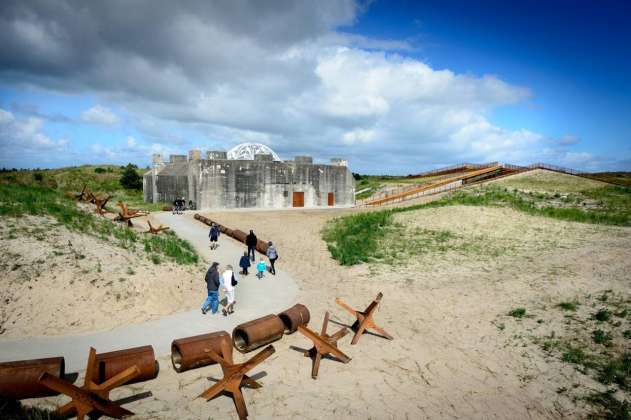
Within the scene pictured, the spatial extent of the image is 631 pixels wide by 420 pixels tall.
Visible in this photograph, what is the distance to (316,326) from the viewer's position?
11.4 metres

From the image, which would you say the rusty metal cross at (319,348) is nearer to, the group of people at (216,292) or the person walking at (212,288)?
the group of people at (216,292)

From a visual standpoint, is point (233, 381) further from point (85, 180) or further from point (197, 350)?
point (85, 180)

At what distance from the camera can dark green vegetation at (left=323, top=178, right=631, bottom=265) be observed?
22.4 meters

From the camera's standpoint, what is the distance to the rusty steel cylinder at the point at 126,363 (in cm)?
743

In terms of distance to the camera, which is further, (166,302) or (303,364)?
(166,302)

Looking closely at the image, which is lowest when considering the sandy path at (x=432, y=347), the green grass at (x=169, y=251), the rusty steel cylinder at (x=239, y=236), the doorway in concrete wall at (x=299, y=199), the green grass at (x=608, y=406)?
the green grass at (x=608, y=406)

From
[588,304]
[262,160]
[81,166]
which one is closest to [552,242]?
[588,304]

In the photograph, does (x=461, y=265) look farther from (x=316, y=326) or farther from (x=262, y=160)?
(x=262, y=160)

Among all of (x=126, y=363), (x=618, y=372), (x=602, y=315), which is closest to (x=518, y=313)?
(x=602, y=315)

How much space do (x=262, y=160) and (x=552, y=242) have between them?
28.9 metres

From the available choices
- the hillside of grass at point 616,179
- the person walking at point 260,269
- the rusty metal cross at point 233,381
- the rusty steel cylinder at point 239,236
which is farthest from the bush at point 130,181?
the hillside of grass at point 616,179

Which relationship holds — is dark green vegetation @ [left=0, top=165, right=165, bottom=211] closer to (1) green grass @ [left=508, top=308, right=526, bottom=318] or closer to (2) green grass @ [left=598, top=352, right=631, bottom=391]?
(1) green grass @ [left=508, top=308, right=526, bottom=318]

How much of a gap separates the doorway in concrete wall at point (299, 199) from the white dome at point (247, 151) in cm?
750

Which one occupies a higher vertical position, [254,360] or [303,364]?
[254,360]
